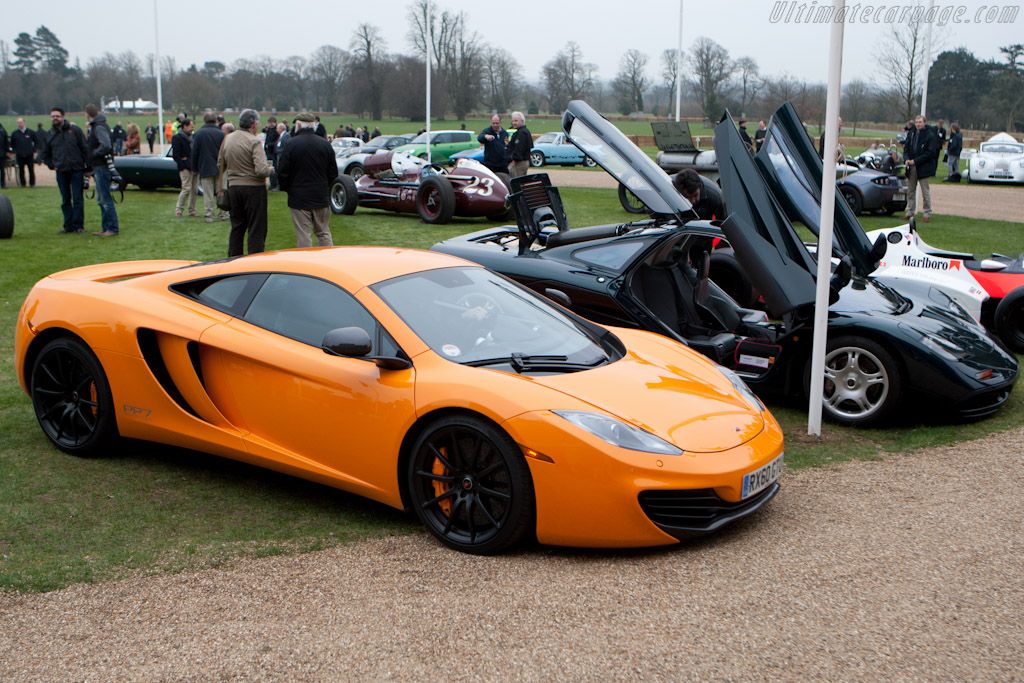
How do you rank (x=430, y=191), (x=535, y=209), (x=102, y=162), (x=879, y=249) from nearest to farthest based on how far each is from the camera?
(x=879, y=249), (x=535, y=209), (x=102, y=162), (x=430, y=191)

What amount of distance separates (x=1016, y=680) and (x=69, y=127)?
13646 millimetres

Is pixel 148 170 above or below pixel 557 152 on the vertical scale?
below

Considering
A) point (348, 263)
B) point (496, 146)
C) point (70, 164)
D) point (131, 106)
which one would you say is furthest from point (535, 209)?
point (131, 106)

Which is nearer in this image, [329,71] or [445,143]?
[445,143]

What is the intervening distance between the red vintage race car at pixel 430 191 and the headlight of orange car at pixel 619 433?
10.3m

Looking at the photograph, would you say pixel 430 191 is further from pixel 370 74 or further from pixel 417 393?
pixel 370 74

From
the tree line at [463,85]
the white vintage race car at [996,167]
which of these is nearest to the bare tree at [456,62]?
the tree line at [463,85]

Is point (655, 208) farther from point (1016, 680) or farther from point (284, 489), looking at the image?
point (1016, 680)

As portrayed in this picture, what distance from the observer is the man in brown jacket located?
399 inches

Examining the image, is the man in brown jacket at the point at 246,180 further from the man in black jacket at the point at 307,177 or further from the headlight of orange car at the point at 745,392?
the headlight of orange car at the point at 745,392

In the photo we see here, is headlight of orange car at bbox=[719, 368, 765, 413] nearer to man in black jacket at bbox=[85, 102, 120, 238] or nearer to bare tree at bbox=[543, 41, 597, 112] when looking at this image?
man in black jacket at bbox=[85, 102, 120, 238]

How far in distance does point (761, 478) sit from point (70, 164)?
488 inches

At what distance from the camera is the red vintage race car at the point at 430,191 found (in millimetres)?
14758

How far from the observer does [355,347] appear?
4.04m
